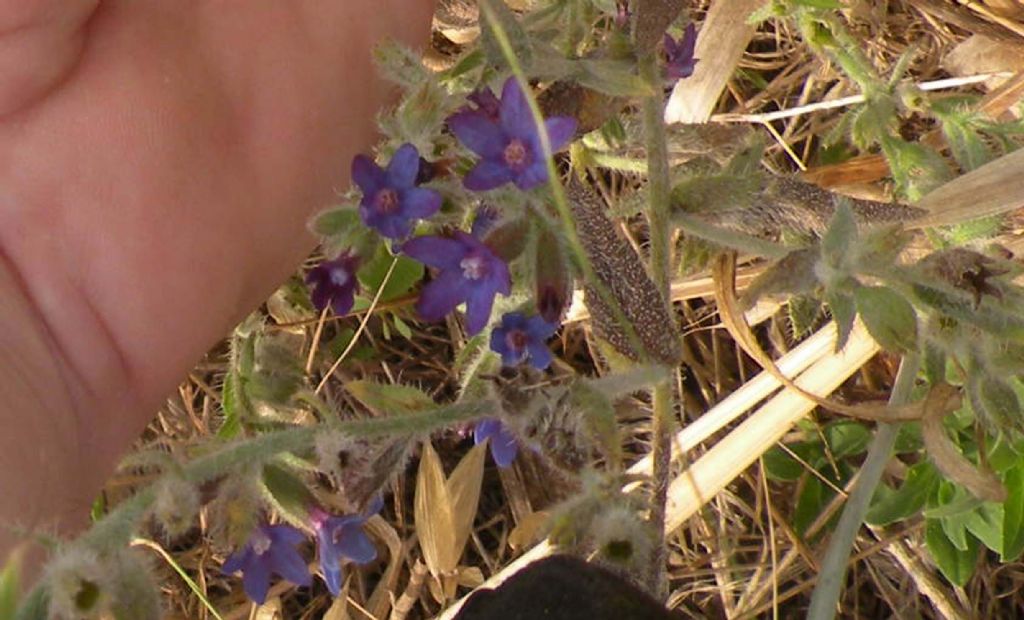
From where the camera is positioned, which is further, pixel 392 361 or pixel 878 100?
pixel 392 361

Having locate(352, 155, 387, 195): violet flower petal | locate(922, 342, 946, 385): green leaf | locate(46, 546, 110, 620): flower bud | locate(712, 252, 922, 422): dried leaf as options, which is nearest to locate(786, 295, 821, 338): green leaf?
locate(712, 252, 922, 422): dried leaf

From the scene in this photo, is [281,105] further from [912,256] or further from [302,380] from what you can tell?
[912,256]

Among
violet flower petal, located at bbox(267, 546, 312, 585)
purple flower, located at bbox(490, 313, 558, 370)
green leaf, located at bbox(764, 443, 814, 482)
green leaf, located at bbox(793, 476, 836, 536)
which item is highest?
purple flower, located at bbox(490, 313, 558, 370)

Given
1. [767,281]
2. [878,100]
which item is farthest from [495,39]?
[878,100]

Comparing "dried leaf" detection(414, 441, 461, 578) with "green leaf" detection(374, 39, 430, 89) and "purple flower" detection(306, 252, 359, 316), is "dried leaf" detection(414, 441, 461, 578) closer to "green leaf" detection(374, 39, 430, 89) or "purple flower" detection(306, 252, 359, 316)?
"purple flower" detection(306, 252, 359, 316)

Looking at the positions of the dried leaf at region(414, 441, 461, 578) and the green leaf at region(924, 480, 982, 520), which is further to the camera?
the dried leaf at region(414, 441, 461, 578)

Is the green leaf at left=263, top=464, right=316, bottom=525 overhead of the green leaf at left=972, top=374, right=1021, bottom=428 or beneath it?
overhead

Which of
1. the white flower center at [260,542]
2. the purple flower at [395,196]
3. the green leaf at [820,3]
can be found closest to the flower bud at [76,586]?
the white flower center at [260,542]
